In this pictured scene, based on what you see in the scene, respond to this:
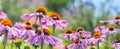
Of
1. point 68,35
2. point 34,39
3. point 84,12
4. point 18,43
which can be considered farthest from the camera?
point 84,12

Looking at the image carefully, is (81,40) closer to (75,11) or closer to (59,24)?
(59,24)

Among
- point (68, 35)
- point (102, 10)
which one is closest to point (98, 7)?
point (102, 10)

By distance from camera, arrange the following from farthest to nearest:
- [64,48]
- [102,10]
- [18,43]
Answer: [102,10]
[64,48]
[18,43]

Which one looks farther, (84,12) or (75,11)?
Answer: (75,11)

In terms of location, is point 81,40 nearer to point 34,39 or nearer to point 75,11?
point 34,39

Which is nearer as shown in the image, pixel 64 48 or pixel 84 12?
pixel 64 48

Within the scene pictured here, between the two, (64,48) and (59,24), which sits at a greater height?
(59,24)

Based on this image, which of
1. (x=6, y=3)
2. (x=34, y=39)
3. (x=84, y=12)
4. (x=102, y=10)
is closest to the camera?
(x=34, y=39)

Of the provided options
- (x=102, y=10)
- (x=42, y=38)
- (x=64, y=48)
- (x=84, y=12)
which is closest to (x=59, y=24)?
(x=64, y=48)

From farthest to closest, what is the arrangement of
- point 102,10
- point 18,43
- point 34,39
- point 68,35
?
point 102,10 → point 68,35 → point 18,43 → point 34,39
